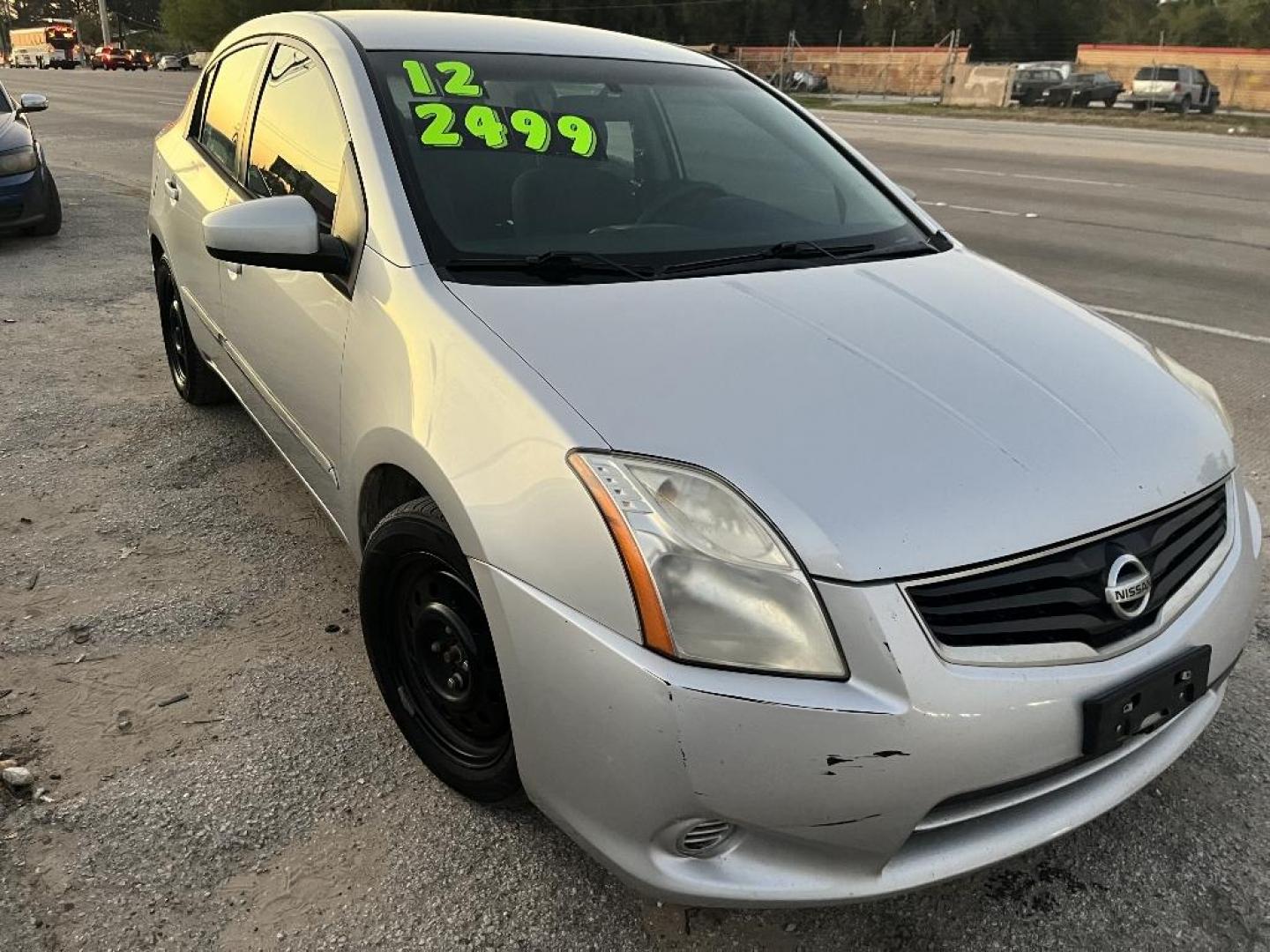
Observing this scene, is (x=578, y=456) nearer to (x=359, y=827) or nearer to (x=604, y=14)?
(x=359, y=827)

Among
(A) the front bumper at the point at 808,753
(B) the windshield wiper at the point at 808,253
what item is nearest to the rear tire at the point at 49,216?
(B) the windshield wiper at the point at 808,253

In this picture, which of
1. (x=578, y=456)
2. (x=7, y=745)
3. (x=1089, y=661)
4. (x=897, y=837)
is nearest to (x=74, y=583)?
(x=7, y=745)

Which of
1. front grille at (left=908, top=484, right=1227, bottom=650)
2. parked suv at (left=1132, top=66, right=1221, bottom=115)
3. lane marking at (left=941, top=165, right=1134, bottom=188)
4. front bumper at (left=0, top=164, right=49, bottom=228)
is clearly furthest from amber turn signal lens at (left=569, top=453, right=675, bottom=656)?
parked suv at (left=1132, top=66, right=1221, bottom=115)

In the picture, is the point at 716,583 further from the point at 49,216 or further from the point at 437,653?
the point at 49,216

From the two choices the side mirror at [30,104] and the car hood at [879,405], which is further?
the side mirror at [30,104]

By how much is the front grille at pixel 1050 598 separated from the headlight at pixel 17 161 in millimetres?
8653

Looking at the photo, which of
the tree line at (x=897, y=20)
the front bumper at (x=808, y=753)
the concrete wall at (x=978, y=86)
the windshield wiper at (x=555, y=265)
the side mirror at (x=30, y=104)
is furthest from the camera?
the tree line at (x=897, y=20)

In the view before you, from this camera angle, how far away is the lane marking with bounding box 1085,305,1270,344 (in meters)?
6.09

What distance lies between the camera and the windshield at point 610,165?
255cm

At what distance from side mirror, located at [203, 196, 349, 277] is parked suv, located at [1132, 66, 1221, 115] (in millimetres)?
37585

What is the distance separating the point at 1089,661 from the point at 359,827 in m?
1.53

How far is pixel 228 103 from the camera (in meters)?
3.83

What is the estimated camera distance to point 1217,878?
215 cm

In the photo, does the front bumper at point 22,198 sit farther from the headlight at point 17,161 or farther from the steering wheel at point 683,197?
the steering wheel at point 683,197
